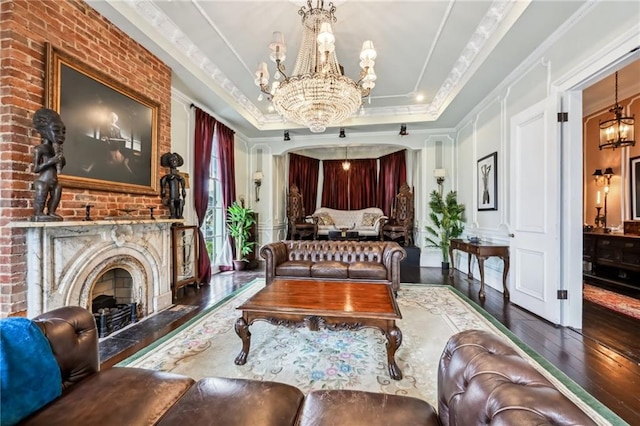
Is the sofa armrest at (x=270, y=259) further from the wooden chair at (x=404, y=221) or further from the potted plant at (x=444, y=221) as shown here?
the wooden chair at (x=404, y=221)

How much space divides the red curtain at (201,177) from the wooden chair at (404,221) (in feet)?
14.0

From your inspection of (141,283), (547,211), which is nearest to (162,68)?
(141,283)

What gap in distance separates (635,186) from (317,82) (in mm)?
5584

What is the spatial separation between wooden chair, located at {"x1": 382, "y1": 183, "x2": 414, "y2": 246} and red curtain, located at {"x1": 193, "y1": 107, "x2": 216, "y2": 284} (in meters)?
4.28

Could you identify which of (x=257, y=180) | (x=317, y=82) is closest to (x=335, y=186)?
(x=257, y=180)

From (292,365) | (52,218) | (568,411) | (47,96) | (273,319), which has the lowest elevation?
(292,365)

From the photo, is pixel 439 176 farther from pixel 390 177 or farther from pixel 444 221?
pixel 390 177

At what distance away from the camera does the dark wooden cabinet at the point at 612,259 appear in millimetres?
4125

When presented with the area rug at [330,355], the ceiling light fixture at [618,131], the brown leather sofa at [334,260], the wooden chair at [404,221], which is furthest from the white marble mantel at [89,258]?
the ceiling light fixture at [618,131]

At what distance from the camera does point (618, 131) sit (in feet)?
14.5

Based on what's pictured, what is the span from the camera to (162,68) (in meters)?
3.47

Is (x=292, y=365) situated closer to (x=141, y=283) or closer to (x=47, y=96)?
(x=141, y=283)

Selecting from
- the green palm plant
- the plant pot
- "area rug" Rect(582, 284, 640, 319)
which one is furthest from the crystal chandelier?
"area rug" Rect(582, 284, 640, 319)

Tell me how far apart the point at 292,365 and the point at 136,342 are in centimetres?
148
